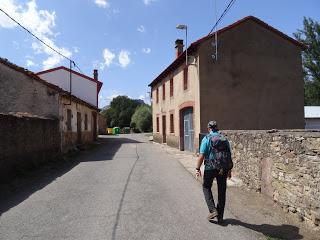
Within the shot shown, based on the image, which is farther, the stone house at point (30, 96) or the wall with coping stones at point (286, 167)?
→ the stone house at point (30, 96)

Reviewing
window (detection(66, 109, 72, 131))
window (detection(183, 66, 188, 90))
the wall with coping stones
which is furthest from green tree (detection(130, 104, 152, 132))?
the wall with coping stones

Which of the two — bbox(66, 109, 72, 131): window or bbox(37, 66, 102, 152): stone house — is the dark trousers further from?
bbox(66, 109, 72, 131): window

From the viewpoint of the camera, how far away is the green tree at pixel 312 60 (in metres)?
46.2

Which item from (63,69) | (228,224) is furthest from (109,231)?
(63,69)

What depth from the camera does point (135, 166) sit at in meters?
13.9

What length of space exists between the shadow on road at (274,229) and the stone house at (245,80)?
1185 cm

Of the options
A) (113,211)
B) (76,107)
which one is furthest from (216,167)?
(76,107)

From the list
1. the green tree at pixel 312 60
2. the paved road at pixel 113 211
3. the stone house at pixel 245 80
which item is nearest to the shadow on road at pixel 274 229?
the paved road at pixel 113 211

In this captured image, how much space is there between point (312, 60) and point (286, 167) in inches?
1699

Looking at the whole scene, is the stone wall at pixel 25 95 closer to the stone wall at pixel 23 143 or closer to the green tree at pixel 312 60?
the stone wall at pixel 23 143

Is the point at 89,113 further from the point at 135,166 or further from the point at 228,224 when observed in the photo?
the point at 228,224

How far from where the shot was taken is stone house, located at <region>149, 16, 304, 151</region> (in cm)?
1814

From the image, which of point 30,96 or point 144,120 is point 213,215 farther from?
point 144,120

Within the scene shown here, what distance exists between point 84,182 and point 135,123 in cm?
5338
